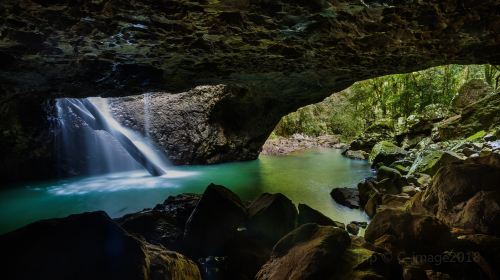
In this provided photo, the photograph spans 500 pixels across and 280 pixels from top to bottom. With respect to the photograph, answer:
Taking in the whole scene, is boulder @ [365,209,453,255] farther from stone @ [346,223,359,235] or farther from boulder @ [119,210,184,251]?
boulder @ [119,210,184,251]

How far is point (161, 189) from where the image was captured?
841 cm

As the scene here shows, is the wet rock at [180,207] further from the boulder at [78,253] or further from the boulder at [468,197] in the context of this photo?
the boulder at [468,197]

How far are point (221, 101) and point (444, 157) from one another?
7819mm

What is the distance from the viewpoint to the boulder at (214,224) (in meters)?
3.99

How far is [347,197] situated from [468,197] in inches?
108

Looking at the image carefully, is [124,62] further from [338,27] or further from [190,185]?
[190,185]

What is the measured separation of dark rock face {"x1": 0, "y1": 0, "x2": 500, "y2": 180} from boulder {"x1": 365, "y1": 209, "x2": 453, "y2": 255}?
2348 millimetres

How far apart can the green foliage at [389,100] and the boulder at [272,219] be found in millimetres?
12565

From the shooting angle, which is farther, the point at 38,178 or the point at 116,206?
the point at 38,178

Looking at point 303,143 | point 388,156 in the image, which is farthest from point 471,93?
point 303,143

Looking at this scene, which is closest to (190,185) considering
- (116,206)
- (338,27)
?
(116,206)

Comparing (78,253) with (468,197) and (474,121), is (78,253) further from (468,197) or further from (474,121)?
(474,121)

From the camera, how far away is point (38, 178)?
10.0 metres

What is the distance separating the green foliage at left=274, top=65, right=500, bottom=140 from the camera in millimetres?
17750
